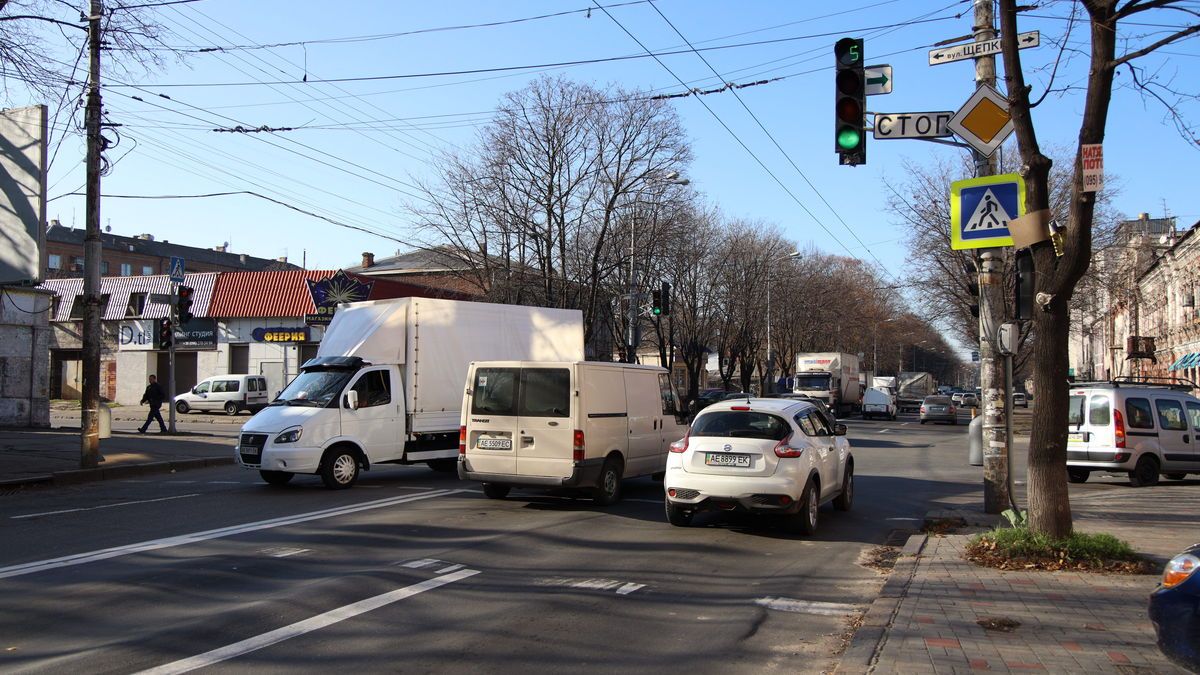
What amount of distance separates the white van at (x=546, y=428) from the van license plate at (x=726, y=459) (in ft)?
7.50

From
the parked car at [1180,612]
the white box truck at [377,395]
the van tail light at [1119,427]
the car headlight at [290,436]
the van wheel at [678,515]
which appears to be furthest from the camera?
the van tail light at [1119,427]

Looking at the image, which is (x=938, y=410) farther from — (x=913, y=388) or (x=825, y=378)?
(x=913, y=388)

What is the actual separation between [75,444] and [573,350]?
40.8 ft

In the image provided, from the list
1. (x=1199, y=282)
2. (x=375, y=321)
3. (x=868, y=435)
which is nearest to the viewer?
(x=375, y=321)

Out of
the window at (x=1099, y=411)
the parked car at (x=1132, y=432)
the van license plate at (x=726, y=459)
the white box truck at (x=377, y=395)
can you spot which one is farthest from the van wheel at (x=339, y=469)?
the window at (x=1099, y=411)

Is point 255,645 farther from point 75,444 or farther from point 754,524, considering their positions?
point 75,444

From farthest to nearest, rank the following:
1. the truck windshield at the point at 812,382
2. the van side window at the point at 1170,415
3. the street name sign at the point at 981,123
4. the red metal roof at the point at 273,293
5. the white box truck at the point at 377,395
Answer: the truck windshield at the point at 812,382, the red metal roof at the point at 273,293, the van side window at the point at 1170,415, the white box truck at the point at 377,395, the street name sign at the point at 981,123

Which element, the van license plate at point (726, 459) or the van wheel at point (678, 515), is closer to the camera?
the van license plate at point (726, 459)

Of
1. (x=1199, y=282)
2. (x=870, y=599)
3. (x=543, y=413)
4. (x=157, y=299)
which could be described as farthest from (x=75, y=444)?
(x=1199, y=282)

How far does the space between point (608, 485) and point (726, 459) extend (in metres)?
2.98

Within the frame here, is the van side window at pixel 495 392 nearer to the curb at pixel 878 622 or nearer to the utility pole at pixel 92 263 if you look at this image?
the curb at pixel 878 622

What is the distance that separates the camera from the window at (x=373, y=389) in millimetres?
14836

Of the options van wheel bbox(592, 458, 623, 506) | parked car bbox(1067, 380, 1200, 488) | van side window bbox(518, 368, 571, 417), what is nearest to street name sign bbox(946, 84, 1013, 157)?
van side window bbox(518, 368, 571, 417)

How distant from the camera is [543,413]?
12.4 meters
